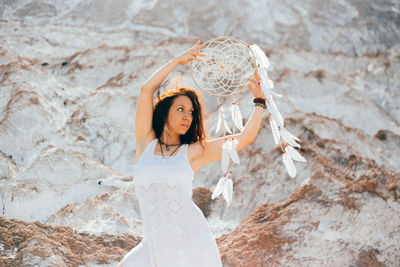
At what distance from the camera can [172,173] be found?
2266mm

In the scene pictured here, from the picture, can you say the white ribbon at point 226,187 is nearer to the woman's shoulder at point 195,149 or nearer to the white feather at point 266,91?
the woman's shoulder at point 195,149

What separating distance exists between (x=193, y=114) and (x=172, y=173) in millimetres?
411

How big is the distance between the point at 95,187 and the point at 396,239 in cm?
313

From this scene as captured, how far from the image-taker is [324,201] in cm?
393

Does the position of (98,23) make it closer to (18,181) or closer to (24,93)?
(24,93)

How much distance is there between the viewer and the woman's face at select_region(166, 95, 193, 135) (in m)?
2.45

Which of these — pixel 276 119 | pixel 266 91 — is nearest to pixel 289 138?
pixel 276 119

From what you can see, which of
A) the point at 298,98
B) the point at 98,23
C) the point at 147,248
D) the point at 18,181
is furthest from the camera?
the point at 98,23

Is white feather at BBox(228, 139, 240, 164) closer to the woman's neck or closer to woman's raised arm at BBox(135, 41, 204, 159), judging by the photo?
the woman's neck

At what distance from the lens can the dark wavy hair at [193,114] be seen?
8.23 ft

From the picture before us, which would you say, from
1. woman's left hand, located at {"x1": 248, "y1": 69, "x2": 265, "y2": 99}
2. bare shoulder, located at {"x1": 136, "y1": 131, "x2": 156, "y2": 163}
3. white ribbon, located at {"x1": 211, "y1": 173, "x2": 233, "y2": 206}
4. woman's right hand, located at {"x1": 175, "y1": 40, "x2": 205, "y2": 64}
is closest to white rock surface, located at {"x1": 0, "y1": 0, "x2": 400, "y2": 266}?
white ribbon, located at {"x1": 211, "y1": 173, "x2": 233, "y2": 206}

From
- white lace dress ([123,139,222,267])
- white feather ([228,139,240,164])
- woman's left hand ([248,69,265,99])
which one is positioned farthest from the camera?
woman's left hand ([248,69,265,99])

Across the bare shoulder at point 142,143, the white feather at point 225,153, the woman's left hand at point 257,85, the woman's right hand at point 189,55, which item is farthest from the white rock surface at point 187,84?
the woman's right hand at point 189,55

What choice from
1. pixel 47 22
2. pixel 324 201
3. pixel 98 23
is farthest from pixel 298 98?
pixel 47 22
